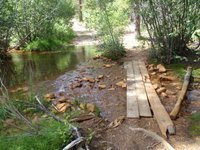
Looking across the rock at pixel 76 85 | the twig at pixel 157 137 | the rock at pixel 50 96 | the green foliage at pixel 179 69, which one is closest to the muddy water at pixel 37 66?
the rock at pixel 76 85

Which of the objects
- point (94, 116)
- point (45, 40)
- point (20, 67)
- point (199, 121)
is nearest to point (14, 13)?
point (20, 67)

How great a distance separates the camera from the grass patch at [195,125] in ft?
14.0

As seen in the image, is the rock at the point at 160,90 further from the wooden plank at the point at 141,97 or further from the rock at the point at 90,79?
the rock at the point at 90,79

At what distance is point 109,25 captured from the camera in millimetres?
10180

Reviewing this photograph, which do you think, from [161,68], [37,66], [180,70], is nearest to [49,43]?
[37,66]

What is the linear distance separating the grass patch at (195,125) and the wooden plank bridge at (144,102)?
325mm

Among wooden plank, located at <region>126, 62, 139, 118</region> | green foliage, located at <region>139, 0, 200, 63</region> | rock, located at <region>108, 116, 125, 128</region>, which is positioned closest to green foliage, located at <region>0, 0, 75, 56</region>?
green foliage, located at <region>139, 0, 200, 63</region>

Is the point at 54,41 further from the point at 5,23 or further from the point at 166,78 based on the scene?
the point at 166,78

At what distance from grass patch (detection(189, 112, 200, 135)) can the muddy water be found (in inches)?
180

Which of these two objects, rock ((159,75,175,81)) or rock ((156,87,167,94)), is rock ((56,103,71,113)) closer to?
rock ((156,87,167,94))

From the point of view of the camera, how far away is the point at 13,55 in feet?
41.1

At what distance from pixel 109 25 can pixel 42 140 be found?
7.12 m

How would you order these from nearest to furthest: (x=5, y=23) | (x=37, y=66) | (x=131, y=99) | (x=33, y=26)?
1. (x=131, y=99)
2. (x=5, y=23)
3. (x=37, y=66)
4. (x=33, y=26)

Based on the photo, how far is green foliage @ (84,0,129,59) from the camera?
33.3 ft
